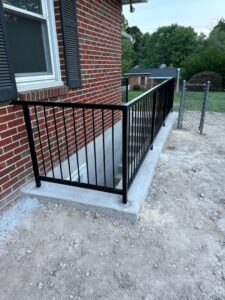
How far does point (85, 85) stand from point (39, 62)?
2.94 feet

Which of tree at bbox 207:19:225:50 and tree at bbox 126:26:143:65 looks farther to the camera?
tree at bbox 126:26:143:65

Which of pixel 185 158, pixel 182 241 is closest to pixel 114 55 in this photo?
pixel 185 158

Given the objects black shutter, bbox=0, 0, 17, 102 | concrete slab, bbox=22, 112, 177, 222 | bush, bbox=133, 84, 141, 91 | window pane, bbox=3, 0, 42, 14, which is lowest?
bush, bbox=133, 84, 141, 91

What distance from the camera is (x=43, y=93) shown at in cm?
219

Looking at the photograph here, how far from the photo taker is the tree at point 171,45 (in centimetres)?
3266

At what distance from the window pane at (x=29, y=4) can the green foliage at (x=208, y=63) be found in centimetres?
1767

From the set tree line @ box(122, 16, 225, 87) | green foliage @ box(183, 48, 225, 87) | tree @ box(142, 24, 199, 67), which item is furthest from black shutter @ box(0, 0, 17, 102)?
tree @ box(142, 24, 199, 67)

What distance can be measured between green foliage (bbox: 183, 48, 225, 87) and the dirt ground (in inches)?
701

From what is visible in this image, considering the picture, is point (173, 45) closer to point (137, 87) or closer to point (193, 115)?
point (137, 87)

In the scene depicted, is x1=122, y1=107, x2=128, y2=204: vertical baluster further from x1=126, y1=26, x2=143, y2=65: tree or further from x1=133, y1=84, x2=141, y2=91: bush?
x1=126, y1=26, x2=143, y2=65: tree

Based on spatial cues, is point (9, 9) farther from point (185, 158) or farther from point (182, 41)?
point (182, 41)

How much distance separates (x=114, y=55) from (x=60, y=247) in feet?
12.4

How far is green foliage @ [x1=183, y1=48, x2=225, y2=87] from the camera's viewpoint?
17.1 metres

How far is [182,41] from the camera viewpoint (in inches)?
1291
